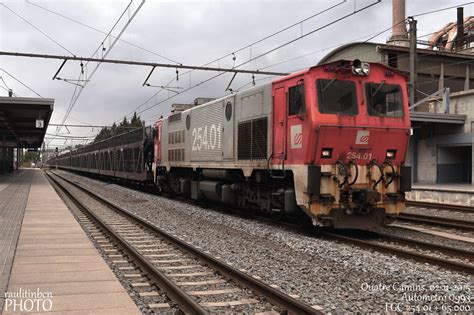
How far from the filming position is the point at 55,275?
6.40 meters

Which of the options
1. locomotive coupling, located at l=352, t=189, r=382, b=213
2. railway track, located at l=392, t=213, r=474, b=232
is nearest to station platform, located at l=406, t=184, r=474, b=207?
railway track, located at l=392, t=213, r=474, b=232

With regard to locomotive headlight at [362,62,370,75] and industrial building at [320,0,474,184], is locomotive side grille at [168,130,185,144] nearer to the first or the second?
locomotive headlight at [362,62,370,75]

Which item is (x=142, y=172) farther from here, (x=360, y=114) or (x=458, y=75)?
(x=458, y=75)

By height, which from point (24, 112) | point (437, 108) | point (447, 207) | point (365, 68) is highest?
point (437, 108)

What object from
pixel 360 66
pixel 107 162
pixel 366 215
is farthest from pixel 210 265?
pixel 107 162

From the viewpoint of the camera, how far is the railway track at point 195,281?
5.36m

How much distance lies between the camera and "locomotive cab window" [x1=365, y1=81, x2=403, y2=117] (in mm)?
10414

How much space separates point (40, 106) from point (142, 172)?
8.60 metres

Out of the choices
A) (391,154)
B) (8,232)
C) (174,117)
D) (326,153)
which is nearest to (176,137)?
(174,117)

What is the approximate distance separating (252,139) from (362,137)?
3102mm

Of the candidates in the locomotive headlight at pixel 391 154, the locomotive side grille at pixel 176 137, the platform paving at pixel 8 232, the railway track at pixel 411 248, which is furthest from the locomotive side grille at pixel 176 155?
the locomotive headlight at pixel 391 154

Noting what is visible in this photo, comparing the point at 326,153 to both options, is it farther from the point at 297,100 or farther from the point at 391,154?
the point at 391,154

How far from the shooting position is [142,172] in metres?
24.3

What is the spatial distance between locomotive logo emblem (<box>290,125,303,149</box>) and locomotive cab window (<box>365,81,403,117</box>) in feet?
5.45
